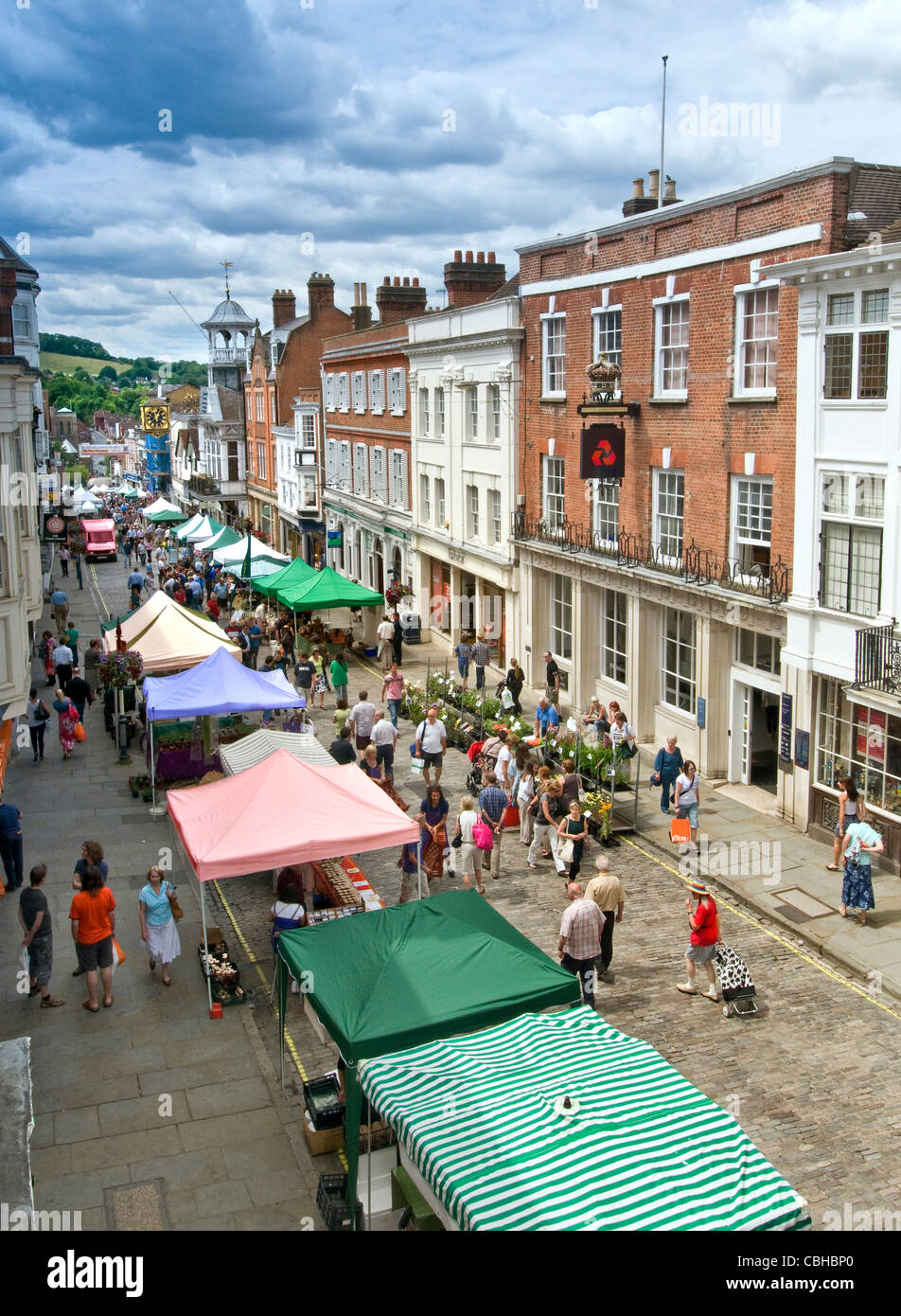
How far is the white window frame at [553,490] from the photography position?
2762cm

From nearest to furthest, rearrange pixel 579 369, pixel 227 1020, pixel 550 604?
pixel 227 1020, pixel 579 369, pixel 550 604

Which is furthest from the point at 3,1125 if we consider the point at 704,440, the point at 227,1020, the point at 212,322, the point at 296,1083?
the point at 212,322

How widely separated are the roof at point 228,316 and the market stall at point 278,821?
75957 millimetres

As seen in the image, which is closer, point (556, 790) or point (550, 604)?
point (556, 790)

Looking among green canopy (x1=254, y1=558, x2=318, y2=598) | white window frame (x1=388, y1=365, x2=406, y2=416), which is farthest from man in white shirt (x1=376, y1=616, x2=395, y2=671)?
white window frame (x1=388, y1=365, x2=406, y2=416)

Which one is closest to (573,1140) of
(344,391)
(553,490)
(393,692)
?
(393,692)

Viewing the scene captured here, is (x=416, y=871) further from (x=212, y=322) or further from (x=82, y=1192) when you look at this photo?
(x=212, y=322)

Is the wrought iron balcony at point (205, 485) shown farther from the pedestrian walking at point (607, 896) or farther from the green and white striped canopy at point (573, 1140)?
the green and white striped canopy at point (573, 1140)

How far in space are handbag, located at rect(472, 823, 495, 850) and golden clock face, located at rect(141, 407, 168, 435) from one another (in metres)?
85.5

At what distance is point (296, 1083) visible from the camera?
1134 cm

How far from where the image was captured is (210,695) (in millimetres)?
20734

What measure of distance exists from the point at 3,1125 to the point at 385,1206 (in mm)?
3725

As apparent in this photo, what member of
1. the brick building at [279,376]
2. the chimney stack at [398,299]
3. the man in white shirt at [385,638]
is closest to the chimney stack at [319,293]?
the brick building at [279,376]

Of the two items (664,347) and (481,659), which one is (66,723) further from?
(664,347)
